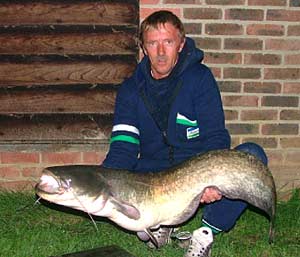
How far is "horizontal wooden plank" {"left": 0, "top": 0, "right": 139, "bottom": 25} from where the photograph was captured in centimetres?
489

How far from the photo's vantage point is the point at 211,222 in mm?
4113

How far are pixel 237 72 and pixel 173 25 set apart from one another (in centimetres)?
108

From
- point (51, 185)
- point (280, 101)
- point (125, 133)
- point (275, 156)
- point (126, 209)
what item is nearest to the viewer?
point (51, 185)

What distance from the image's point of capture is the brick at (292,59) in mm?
4910

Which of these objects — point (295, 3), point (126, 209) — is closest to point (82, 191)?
point (126, 209)

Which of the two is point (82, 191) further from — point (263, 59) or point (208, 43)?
point (263, 59)

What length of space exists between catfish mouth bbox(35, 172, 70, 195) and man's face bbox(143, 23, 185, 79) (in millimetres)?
1189

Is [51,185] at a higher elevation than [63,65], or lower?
lower

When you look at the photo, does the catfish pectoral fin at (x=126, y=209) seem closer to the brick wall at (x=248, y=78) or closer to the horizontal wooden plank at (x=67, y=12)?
the brick wall at (x=248, y=78)

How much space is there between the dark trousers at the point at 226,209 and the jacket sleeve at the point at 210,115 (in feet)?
0.45

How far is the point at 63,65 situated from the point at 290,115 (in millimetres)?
1914

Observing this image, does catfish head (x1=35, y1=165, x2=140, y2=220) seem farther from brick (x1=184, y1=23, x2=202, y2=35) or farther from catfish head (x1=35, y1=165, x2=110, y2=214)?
brick (x1=184, y1=23, x2=202, y2=35)

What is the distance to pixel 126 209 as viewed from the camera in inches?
136

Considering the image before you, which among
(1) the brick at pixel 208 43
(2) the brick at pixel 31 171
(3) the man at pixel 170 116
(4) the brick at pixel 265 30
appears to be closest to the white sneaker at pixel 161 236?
(3) the man at pixel 170 116
